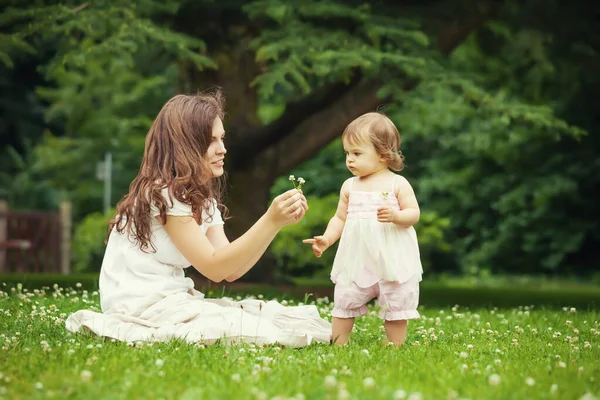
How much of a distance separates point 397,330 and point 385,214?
786mm

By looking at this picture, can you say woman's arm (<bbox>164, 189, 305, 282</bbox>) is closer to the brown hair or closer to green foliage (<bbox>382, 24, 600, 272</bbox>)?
the brown hair

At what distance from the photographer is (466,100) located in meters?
11.1

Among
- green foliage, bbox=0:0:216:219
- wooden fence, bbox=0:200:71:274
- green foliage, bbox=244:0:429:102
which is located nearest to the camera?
green foliage, bbox=244:0:429:102

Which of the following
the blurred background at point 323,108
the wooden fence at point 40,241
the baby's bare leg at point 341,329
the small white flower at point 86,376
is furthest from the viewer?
the wooden fence at point 40,241

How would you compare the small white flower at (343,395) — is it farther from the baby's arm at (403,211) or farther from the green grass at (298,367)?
the baby's arm at (403,211)

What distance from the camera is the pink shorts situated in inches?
218

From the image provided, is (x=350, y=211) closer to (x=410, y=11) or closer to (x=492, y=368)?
(x=492, y=368)

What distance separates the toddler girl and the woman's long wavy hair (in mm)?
839

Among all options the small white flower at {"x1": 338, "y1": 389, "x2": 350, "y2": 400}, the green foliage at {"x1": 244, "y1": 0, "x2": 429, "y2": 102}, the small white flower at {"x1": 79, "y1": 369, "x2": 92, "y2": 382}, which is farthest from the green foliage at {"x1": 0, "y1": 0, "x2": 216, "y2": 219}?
the small white flower at {"x1": 338, "y1": 389, "x2": 350, "y2": 400}

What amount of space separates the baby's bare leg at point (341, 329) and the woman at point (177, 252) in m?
0.07

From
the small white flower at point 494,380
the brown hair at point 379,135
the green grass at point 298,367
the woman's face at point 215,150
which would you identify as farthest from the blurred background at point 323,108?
the small white flower at point 494,380

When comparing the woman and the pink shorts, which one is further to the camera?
the pink shorts

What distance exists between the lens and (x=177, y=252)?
551 centimetres

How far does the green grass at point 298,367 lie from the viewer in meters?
3.65
